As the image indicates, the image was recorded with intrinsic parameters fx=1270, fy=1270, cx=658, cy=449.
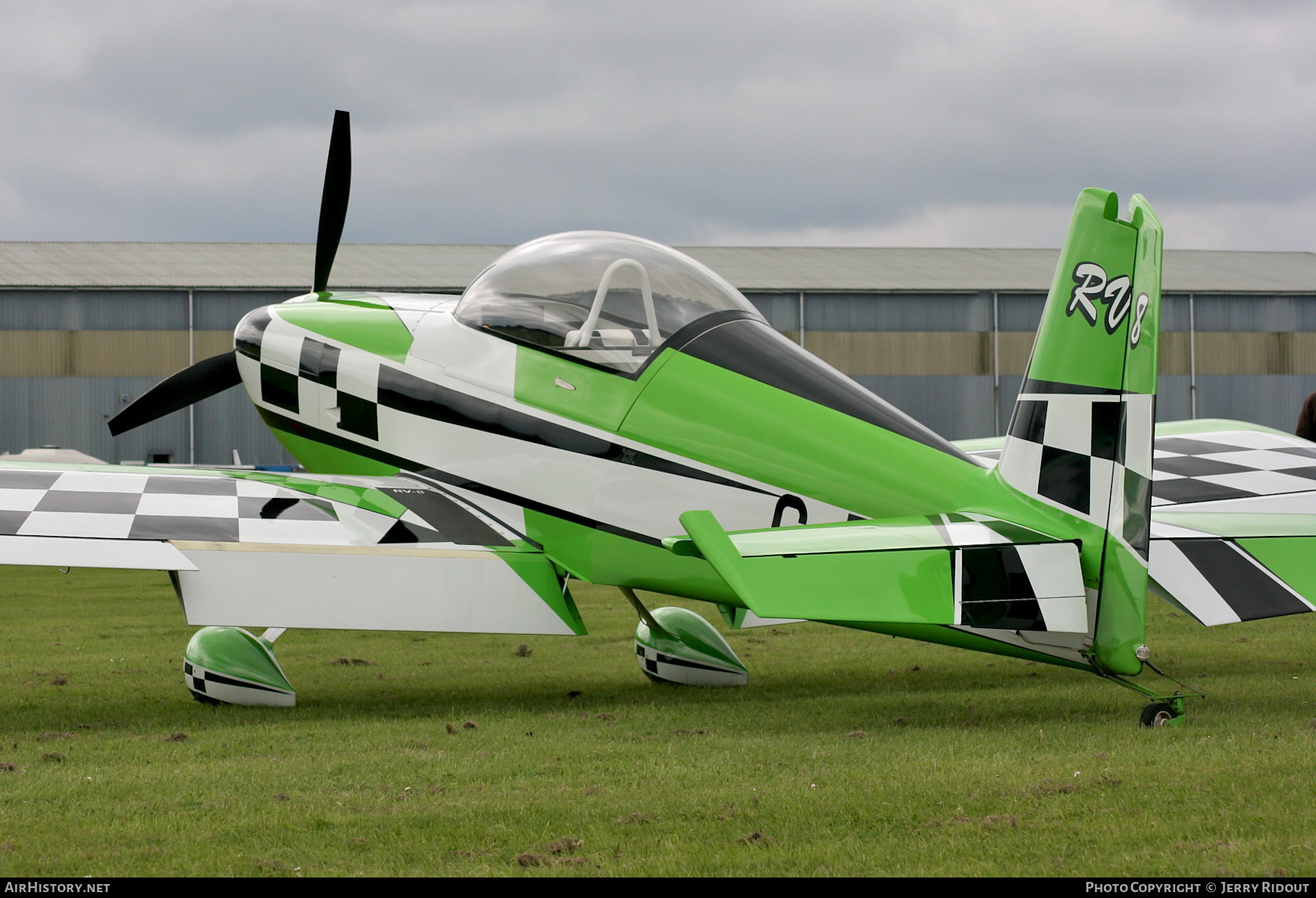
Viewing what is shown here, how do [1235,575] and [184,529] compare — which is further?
→ [184,529]

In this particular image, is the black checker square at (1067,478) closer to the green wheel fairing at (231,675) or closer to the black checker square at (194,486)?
the green wheel fairing at (231,675)

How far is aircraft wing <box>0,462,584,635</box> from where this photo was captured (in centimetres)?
558

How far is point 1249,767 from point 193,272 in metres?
29.8

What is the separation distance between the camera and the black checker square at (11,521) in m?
5.52

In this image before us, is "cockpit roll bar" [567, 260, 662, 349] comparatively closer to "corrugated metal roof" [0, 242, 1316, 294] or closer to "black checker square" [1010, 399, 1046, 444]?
"black checker square" [1010, 399, 1046, 444]

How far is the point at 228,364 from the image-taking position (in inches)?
348

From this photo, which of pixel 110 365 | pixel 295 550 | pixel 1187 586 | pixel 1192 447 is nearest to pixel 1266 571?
pixel 1187 586

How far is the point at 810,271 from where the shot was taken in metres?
33.4

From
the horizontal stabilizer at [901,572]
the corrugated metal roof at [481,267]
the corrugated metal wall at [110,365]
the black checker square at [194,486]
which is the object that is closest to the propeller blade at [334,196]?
the black checker square at [194,486]

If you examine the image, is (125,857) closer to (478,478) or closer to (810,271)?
(478,478)

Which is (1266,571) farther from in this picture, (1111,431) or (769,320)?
(769,320)

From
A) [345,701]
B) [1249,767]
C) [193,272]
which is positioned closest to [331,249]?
[345,701]

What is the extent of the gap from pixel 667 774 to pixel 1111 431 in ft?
6.92

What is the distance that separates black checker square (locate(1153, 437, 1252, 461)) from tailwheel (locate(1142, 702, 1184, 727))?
378cm
